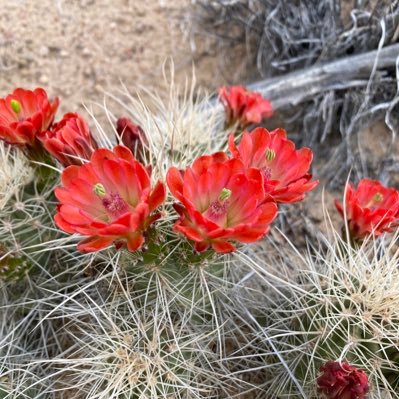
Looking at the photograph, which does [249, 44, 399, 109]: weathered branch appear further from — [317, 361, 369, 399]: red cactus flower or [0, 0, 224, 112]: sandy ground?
[317, 361, 369, 399]: red cactus flower

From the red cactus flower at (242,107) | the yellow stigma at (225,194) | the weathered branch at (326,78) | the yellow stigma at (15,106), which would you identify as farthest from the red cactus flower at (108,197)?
the weathered branch at (326,78)

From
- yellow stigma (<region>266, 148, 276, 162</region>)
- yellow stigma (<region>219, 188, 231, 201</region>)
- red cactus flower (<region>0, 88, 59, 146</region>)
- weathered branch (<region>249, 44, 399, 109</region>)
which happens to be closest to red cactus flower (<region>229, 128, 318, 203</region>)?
yellow stigma (<region>266, 148, 276, 162</region>)

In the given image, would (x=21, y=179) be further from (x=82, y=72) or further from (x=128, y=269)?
(x=82, y=72)

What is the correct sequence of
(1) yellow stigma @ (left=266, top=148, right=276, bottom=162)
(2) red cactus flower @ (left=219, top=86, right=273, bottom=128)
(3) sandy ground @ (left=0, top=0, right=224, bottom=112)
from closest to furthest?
(1) yellow stigma @ (left=266, top=148, right=276, bottom=162), (2) red cactus flower @ (left=219, top=86, right=273, bottom=128), (3) sandy ground @ (left=0, top=0, right=224, bottom=112)

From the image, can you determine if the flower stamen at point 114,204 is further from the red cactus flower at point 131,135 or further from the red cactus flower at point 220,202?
the red cactus flower at point 131,135

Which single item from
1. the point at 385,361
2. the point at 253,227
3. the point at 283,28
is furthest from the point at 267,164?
the point at 283,28
